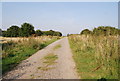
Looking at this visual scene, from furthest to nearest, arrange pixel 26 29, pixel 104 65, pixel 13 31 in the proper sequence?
pixel 13 31, pixel 26 29, pixel 104 65

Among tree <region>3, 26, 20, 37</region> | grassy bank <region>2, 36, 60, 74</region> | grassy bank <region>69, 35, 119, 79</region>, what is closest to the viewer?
grassy bank <region>69, 35, 119, 79</region>

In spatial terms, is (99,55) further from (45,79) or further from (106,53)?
(45,79)

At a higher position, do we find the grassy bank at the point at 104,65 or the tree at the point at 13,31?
the tree at the point at 13,31

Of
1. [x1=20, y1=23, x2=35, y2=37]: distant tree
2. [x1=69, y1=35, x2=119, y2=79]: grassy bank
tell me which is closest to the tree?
[x1=20, y1=23, x2=35, y2=37]: distant tree

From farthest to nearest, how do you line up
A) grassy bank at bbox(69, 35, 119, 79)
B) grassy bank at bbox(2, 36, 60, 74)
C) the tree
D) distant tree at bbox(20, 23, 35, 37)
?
the tree, distant tree at bbox(20, 23, 35, 37), grassy bank at bbox(2, 36, 60, 74), grassy bank at bbox(69, 35, 119, 79)

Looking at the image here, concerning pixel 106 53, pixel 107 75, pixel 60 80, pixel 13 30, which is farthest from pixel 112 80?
pixel 13 30

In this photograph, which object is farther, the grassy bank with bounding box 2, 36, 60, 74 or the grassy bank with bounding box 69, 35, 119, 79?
the grassy bank with bounding box 2, 36, 60, 74

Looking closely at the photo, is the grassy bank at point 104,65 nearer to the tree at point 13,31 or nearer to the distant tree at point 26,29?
the distant tree at point 26,29

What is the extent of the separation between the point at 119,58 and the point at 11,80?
5.44 meters

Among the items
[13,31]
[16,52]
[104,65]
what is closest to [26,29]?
[13,31]

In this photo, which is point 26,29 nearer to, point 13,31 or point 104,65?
point 13,31

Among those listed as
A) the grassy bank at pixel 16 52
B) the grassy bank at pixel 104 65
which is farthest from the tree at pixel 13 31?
the grassy bank at pixel 104 65

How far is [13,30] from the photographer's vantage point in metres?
69.5

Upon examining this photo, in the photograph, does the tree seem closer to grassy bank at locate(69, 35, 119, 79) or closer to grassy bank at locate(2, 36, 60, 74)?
grassy bank at locate(2, 36, 60, 74)
